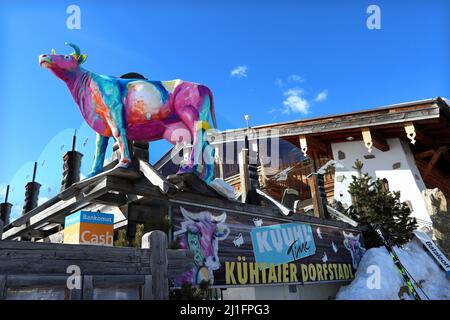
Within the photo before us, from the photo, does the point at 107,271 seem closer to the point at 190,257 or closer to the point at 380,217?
the point at 190,257

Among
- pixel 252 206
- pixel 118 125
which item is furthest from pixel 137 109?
pixel 252 206

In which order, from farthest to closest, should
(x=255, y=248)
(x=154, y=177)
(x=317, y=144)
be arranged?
(x=317, y=144) → (x=255, y=248) → (x=154, y=177)

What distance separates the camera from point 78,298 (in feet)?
12.3

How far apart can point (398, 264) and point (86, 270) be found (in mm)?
9137

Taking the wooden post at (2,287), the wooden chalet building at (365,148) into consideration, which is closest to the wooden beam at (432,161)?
the wooden chalet building at (365,148)

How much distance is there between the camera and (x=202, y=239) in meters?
6.78

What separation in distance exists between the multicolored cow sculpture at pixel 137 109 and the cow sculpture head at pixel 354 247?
17.6 ft

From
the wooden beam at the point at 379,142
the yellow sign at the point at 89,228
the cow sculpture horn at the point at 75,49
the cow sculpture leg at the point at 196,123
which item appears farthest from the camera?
the wooden beam at the point at 379,142

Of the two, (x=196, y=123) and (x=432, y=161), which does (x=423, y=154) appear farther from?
(x=196, y=123)

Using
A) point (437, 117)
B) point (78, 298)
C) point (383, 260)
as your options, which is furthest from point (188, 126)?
point (437, 117)

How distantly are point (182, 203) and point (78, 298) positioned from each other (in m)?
3.08

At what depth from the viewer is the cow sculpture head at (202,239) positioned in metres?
6.46

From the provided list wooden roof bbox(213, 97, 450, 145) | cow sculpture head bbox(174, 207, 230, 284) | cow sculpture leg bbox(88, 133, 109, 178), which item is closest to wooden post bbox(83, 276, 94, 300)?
cow sculpture head bbox(174, 207, 230, 284)

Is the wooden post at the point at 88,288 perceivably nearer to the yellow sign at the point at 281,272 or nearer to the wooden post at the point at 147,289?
the wooden post at the point at 147,289
